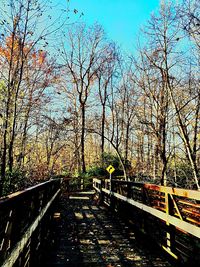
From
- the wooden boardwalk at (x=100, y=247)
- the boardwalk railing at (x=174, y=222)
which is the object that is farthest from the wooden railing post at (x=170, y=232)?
the wooden boardwalk at (x=100, y=247)

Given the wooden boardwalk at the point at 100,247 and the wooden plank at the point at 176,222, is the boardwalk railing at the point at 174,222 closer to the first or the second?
the wooden plank at the point at 176,222

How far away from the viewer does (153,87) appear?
13.3 meters

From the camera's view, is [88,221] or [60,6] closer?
[88,221]

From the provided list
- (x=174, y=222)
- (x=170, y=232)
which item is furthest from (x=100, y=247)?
(x=174, y=222)

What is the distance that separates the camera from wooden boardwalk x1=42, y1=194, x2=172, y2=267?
13.0 ft

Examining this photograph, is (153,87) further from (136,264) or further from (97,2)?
(136,264)

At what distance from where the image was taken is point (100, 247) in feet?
15.7

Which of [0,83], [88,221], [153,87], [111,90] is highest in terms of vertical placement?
[111,90]

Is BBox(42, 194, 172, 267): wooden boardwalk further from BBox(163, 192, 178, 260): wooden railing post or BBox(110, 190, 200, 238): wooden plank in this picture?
BBox(110, 190, 200, 238): wooden plank

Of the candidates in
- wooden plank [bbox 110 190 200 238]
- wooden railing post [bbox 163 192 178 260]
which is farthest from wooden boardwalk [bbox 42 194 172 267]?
wooden plank [bbox 110 190 200 238]

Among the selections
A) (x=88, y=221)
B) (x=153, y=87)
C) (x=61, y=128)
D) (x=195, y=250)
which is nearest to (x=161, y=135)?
(x=153, y=87)

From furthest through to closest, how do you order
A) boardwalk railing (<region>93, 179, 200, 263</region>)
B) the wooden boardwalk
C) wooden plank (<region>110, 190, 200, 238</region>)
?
the wooden boardwalk, boardwalk railing (<region>93, 179, 200, 263</region>), wooden plank (<region>110, 190, 200, 238</region>)

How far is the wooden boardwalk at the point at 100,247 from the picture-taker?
13.0 ft

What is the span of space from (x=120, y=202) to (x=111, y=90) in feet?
59.8
